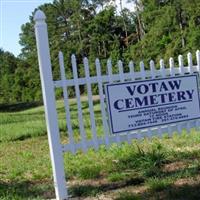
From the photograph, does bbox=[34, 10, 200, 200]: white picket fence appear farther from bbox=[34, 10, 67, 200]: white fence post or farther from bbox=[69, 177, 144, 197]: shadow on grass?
bbox=[69, 177, 144, 197]: shadow on grass

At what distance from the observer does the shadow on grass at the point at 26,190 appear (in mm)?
6102

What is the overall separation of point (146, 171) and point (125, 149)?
1761 millimetres

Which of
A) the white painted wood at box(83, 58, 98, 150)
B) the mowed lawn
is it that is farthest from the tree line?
the white painted wood at box(83, 58, 98, 150)

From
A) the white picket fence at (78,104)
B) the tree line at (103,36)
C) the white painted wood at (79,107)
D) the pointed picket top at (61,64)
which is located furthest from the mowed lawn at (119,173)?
the tree line at (103,36)

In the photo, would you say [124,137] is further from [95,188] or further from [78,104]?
[95,188]

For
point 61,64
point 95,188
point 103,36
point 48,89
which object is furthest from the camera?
point 103,36

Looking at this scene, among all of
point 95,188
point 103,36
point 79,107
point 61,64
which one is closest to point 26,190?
point 95,188

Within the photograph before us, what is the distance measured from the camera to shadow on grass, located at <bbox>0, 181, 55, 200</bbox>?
240 inches

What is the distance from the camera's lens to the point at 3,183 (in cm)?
704

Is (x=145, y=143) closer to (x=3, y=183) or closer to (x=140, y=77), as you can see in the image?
(x=140, y=77)

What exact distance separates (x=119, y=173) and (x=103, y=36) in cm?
5145

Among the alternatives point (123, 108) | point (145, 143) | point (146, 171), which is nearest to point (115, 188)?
point (146, 171)

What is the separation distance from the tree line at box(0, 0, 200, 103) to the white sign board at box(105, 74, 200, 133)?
29832 millimetres

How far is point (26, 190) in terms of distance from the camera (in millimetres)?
6480
